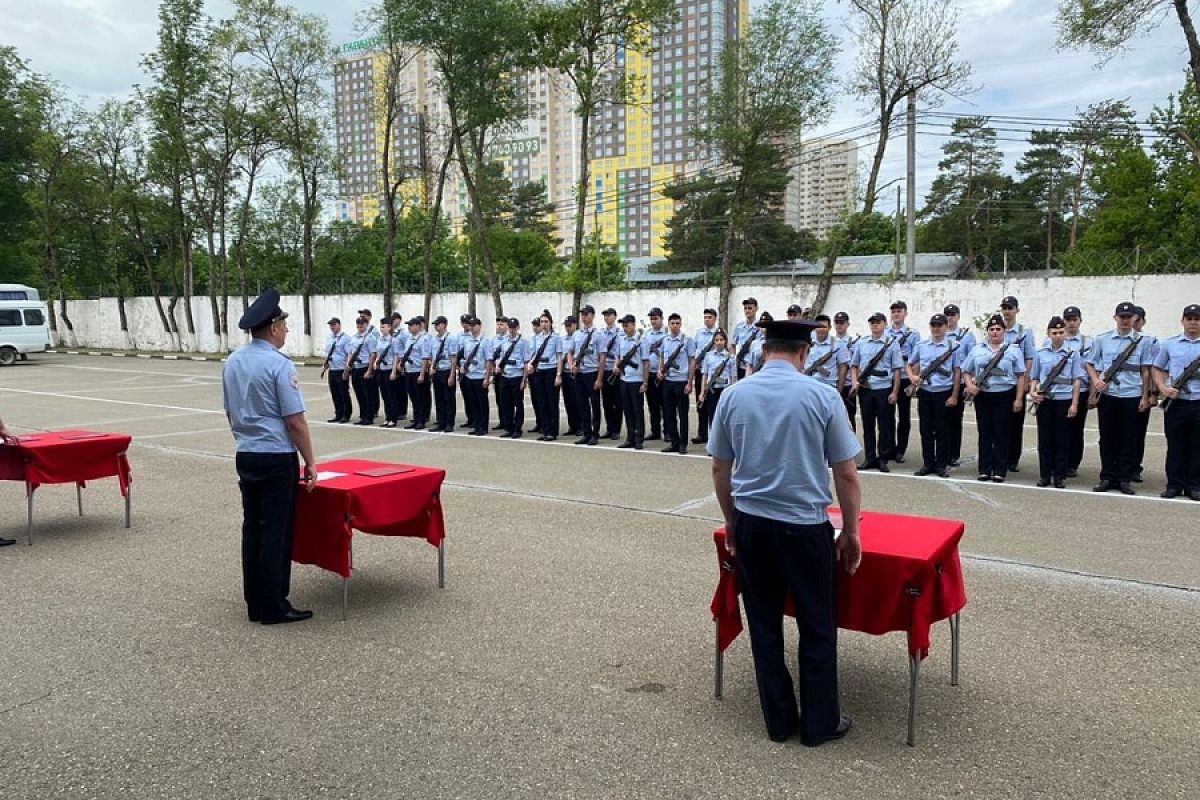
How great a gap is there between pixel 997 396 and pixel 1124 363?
118 cm

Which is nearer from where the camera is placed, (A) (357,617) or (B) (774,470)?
(B) (774,470)

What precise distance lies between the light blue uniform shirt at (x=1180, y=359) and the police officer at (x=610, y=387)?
6.49 m

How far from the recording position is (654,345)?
11812 millimetres

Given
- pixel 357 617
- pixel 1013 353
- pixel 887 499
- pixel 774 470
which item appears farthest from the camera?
pixel 1013 353

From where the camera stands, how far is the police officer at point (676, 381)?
1134 centimetres

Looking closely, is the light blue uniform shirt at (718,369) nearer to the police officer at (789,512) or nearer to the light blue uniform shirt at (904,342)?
the light blue uniform shirt at (904,342)

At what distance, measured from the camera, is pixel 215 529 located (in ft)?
23.2

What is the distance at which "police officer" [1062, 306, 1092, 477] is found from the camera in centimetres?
884

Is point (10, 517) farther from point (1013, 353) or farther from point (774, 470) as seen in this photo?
point (1013, 353)

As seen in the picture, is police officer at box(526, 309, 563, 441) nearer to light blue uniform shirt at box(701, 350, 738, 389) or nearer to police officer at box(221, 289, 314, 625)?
light blue uniform shirt at box(701, 350, 738, 389)

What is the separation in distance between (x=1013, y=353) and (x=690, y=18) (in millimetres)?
42238

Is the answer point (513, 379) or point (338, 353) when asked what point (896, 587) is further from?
point (338, 353)

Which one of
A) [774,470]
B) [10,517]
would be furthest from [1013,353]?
[10,517]

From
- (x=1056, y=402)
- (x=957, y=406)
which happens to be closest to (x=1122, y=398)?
(x=1056, y=402)
